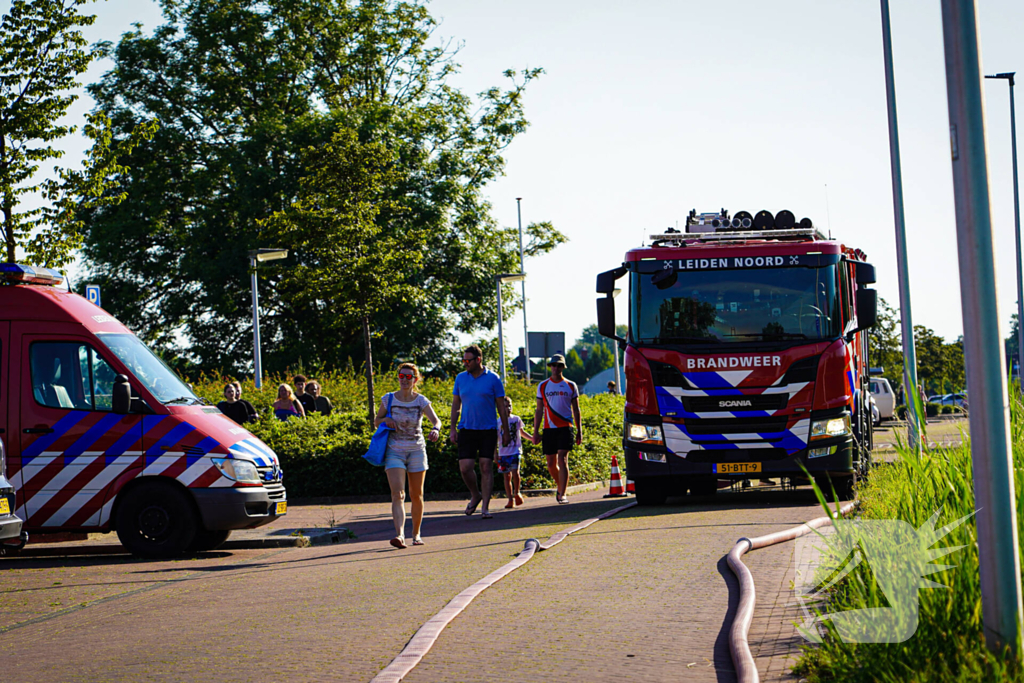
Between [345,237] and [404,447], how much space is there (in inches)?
394

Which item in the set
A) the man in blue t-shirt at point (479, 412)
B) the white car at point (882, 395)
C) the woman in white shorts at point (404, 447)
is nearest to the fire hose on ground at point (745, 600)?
the woman in white shorts at point (404, 447)

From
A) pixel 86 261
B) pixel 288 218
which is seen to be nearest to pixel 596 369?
pixel 86 261

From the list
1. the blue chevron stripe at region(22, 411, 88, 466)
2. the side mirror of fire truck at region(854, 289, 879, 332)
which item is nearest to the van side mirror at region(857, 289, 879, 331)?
the side mirror of fire truck at region(854, 289, 879, 332)

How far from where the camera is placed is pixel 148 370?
12219 mm

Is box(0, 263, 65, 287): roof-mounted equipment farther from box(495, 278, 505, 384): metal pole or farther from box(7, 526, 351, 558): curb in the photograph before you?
box(495, 278, 505, 384): metal pole

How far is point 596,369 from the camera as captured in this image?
527 ft

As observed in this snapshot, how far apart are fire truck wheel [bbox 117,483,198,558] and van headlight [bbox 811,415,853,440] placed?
673cm

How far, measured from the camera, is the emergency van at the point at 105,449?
11.7 m

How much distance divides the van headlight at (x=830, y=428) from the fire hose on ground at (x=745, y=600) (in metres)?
2.76

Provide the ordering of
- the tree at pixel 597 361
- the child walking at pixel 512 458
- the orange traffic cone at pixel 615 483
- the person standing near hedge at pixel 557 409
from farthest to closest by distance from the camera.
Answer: the tree at pixel 597 361, the orange traffic cone at pixel 615 483, the child walking at pixel 512 458, the person standing near hedge at pixel 557 409

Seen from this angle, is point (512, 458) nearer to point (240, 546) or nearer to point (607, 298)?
point (607, 298)

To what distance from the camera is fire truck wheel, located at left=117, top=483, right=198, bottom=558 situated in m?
11.6

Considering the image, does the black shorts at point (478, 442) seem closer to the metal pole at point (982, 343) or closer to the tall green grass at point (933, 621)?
the tall green grass at point (933, 621)

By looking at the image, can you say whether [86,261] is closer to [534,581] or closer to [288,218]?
[288,218]
